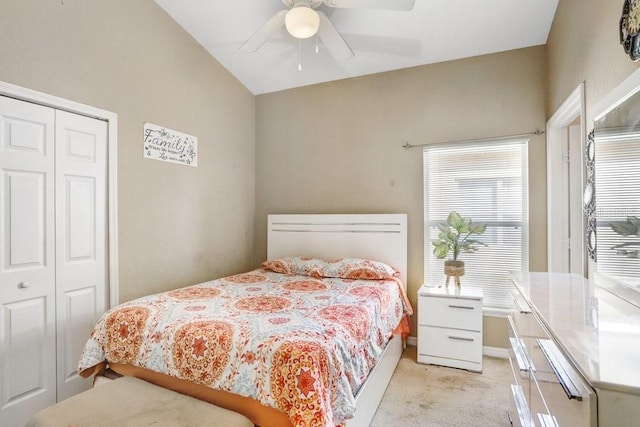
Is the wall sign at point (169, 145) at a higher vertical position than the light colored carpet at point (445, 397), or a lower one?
higher

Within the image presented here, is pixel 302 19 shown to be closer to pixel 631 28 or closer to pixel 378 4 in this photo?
pixel 378 4

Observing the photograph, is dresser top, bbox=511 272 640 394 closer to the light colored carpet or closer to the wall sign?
the light colored carpet

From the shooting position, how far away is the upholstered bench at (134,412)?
4.36 feet

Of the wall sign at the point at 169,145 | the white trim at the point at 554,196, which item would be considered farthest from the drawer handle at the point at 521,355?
the wall sign at the point at 169,145

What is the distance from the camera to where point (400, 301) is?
2.96 meters

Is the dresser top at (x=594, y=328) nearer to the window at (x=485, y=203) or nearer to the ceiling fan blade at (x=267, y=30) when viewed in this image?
the window at (x=485, y=203)

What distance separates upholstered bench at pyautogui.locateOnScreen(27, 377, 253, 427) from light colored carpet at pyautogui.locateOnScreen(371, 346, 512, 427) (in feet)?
3.86

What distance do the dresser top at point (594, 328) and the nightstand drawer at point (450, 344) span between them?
1229 mm

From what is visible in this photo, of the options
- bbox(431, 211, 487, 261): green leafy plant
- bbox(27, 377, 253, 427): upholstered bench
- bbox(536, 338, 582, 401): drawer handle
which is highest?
bbox(431, 211, 487, 261): green leafy plant

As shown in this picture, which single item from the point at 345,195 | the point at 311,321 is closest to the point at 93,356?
the point at 311,321

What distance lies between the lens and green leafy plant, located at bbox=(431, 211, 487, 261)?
299 centimetres

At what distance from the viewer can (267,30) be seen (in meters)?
2.36

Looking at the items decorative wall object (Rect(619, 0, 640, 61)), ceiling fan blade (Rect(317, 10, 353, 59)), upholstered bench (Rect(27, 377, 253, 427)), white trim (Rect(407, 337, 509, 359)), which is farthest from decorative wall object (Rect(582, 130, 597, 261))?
upholstered bench (Rect(27, 377, 253, 427))

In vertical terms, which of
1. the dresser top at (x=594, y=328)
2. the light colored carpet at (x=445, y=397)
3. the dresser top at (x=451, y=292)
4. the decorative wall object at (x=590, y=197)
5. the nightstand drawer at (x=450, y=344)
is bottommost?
the light colored carpet at (x=445, y=397)
